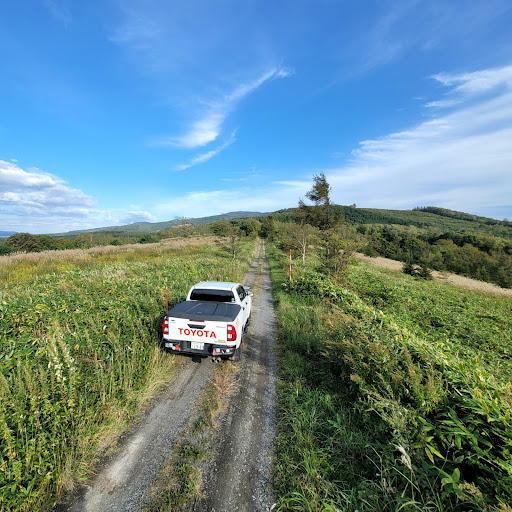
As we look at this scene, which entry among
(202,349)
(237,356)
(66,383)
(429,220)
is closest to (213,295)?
(202,349)

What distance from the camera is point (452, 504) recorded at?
7.69ft

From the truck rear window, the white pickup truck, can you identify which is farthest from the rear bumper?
the truck rear window

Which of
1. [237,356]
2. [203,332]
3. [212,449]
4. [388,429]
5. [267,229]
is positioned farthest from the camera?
[267,229]

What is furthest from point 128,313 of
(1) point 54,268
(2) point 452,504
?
(1) point 54,268

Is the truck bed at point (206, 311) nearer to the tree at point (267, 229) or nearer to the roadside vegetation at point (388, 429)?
the roadside vegetation at point (388, 429)

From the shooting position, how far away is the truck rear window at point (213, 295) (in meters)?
6.56

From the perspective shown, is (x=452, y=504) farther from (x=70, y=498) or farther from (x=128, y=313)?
(x=128, y=313)

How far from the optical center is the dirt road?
2656 millimetres

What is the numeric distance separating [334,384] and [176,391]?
3268 millimetres

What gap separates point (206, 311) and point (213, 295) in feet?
3.94

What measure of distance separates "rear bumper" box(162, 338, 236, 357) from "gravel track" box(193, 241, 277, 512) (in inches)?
29.2

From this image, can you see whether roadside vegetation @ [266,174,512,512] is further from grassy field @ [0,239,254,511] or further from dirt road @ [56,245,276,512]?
grassy field @ [0,239,254,511]

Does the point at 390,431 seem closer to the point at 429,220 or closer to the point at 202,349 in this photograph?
the point at 202,349

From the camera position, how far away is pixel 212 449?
3.34m
